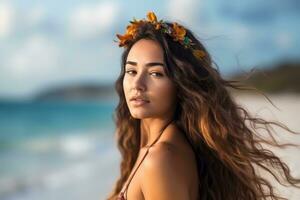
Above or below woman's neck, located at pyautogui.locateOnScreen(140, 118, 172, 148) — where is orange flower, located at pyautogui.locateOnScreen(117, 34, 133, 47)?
above

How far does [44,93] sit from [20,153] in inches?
607

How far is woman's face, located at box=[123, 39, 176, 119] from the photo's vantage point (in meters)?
2.27

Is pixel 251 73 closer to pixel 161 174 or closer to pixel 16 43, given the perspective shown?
pixel 161 174

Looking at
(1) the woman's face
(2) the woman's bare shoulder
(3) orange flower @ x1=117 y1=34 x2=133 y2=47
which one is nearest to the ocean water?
(3) orange flower @ x1=117 y1=34 x2=133 y2=47

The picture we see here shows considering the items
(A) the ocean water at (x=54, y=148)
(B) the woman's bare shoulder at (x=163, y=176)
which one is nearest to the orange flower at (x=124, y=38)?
(B) the woman's bare shoulder at (x=163, y=176)

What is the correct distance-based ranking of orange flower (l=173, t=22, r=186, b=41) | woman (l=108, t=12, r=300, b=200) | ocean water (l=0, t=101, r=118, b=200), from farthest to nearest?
ocean water (l=0, t=101, r=118, b=200) < orange flower (l=173, t=22, r=186, b=41) < woman (l=108, t=12, r=300, b=200)

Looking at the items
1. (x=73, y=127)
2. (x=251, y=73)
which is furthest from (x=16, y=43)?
(x=251, y=73)

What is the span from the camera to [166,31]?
92.5 inches

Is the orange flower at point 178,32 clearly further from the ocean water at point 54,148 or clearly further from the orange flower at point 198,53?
the ocean water at point 54,148

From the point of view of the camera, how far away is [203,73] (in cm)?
233

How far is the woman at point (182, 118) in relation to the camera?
2215 mm

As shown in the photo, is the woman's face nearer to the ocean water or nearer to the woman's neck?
the woman's neck

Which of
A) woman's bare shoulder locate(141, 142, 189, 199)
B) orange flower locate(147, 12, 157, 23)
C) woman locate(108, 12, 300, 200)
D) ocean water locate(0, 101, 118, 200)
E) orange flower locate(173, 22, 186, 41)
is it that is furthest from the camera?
ocean water locate(0, 101, 118, 200)

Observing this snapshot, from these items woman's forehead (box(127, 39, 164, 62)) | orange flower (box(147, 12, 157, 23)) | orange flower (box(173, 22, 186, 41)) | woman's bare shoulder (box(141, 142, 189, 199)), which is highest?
orange flower (box(147, 12, 157, 23))
